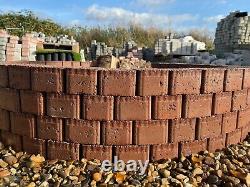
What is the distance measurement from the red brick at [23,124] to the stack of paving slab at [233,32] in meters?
11.4

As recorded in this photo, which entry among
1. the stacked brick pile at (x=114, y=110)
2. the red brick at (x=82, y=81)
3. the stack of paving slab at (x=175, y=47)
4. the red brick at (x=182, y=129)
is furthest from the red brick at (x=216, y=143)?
the stack of paving slab at (x=175, y=47)

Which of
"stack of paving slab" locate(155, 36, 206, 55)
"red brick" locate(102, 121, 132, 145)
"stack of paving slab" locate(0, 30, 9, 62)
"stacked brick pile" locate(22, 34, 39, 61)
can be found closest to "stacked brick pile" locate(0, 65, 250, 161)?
"red brick" locate(102, 121, 132, 145)

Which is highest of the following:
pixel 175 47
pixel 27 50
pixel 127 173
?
pixel 175 47

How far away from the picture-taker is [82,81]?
7.66 feet

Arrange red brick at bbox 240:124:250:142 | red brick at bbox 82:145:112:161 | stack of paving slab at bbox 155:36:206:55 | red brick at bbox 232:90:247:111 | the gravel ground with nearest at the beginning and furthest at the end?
the gravel ground < red brick at bbox 82:145:112:161 < red brick at bbox 232:90:247:111 < red brick at bbox 240:124:250:142 < stack of paving slab at bbox 155:36:206:55

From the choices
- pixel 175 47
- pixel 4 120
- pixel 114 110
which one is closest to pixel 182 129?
pixel 114 110

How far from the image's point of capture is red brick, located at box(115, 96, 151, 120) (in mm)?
2350

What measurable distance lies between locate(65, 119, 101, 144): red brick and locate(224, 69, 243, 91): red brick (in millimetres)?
1227

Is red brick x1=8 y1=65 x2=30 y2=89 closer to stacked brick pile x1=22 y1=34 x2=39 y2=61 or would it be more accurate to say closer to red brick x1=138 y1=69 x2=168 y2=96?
red brick x1=138 y1=69 x2=168 y2=96

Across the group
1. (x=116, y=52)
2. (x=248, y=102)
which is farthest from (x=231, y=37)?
(x=248, y=102)

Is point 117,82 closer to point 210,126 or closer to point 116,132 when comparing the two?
point 116,132

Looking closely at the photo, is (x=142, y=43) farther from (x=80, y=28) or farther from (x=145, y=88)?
(x=145, y=88)

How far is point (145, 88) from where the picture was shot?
2359mm

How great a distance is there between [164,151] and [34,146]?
1120 mm
